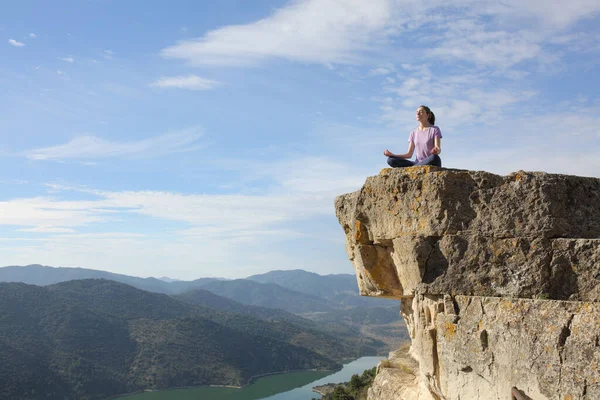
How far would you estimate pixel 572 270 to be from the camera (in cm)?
502

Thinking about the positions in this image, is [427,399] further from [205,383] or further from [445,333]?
[205,383]

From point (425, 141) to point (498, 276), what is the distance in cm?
210

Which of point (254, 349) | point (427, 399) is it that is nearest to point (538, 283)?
point (427, 399)

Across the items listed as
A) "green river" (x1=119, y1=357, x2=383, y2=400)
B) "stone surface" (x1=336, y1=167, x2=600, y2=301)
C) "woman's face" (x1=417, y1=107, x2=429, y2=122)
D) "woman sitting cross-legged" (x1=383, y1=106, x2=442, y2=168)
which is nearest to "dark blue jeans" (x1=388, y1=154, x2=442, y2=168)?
"woman sitting cross-legged" (x1=383, y1=106, x2=442, y2=168)

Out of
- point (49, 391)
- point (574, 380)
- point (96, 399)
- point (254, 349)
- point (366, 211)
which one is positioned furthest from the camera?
point (254, 349)

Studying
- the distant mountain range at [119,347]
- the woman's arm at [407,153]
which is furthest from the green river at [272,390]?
the woman's arm at [407,153]

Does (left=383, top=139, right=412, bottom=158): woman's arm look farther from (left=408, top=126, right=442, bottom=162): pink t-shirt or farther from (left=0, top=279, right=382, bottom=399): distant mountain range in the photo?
(left=0, top=279, right=382, bottom=399): distant mountain range

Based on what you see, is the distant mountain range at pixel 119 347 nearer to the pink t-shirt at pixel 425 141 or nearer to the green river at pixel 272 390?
the green river at pixel 272 390

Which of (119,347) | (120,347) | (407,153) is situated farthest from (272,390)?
(407,153)

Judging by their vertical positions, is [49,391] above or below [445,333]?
below

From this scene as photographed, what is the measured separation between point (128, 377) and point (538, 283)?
9316cm

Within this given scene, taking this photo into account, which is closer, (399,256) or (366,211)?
(399,256)

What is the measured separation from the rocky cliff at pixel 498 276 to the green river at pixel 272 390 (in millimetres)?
78111

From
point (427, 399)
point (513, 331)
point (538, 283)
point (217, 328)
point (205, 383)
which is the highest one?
point (538, 283)
